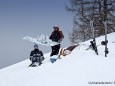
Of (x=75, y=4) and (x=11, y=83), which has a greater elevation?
(x=75, y=4)

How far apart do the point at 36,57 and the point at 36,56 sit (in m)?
0.08

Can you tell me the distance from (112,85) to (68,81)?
136 centimetres

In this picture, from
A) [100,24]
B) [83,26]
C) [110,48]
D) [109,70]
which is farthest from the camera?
[83,26]

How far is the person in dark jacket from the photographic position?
16562 millimetres

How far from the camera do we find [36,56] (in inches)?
659

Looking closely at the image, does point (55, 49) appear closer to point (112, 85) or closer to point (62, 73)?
point (62, 73)

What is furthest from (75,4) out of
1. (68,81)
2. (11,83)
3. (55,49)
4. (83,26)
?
(68,81)

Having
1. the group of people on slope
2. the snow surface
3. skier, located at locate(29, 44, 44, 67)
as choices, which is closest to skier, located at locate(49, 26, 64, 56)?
the group of people on slope

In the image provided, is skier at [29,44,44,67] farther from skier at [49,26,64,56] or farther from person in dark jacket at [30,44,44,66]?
skier at [49,26,64,56]

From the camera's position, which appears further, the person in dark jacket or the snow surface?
the person in dark jacket

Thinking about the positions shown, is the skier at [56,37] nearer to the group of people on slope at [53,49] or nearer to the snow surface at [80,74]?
the group of people on slope at [53,49]

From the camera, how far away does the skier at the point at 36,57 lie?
1650cm

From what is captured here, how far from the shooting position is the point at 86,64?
1173 centimetres

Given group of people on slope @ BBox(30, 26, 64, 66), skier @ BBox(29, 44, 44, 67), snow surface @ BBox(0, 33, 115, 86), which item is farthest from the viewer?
group of people on slope @ BBox(30, 26, 64, 66)
